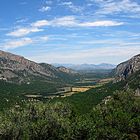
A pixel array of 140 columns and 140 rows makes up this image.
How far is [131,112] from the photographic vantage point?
142625 mm

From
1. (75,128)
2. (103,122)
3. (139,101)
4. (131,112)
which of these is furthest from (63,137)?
(139,101)

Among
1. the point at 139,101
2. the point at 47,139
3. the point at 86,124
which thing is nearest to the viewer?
the point at 86,124

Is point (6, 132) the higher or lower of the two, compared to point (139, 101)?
lower

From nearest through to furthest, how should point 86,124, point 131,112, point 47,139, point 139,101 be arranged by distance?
1. point 86,124
2. point 47,139
3. point 131,112
4. point 139,101

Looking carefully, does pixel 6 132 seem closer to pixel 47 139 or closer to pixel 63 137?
pixel 47 139

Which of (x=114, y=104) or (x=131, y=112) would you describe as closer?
(x=131, y=112)

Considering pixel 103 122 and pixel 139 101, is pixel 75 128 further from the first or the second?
pixel 139 101

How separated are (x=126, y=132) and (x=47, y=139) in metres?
28.3

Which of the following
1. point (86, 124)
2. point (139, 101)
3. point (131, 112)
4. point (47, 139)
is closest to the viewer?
point (86, 124)

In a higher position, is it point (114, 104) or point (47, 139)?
point (114, 104)

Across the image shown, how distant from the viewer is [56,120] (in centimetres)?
12781

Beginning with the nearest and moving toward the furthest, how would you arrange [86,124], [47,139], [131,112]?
[86,124] → [47,139] → [131,112]

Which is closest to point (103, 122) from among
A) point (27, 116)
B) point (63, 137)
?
point (63, 137)

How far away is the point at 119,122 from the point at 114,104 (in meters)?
36.4
